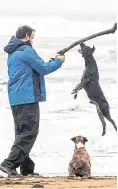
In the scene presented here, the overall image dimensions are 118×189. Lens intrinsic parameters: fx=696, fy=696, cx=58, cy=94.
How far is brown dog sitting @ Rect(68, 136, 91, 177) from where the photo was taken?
7.51 m

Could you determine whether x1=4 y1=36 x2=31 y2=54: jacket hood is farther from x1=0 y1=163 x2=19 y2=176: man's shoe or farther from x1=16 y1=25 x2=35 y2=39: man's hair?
x1=0 y1=163 x2=19 y2=176: man's shoe

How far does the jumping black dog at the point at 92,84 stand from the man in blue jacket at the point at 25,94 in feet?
1.73

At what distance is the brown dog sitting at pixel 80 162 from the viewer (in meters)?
7.51

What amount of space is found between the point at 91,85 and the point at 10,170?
4.54 ft

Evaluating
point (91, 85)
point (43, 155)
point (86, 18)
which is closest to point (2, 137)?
point (43, 155)

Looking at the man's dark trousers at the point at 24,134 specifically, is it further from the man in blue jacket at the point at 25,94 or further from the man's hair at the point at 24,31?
the man's hair at the point at 24,31

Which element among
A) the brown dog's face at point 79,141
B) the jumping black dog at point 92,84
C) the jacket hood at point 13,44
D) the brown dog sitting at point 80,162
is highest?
the jacket hood at point 13,44

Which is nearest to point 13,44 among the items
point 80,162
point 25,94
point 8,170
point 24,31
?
point 24,31

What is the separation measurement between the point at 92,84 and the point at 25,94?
0.95m

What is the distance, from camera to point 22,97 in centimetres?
725

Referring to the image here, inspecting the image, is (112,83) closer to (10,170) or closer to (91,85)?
(91,85)

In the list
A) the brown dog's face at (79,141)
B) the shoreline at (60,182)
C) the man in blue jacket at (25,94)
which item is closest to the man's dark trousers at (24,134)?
the man in blue jacket at (25,94)

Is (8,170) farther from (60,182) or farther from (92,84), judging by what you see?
(92,84)

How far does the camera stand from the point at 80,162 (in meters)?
7.54
